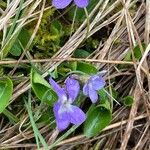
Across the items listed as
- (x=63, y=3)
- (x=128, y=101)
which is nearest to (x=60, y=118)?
(x=128, y=101)

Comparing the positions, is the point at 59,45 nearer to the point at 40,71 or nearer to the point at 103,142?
the point at 40,71

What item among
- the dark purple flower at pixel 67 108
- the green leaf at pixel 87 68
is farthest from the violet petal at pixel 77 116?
the green leaf at pixel 87 68

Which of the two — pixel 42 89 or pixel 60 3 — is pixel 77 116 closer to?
pixel 42 89

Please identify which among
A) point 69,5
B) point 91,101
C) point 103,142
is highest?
point 69,5

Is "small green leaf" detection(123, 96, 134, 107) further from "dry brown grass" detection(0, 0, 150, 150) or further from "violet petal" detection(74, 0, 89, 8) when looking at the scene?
"violet petal" detection(74, 0, 89, 8)

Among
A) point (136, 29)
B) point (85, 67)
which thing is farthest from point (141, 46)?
point (85, 67)

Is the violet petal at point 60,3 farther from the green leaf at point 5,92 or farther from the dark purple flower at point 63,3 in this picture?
the green leaf at point 5,92

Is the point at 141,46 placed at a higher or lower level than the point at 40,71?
lower
